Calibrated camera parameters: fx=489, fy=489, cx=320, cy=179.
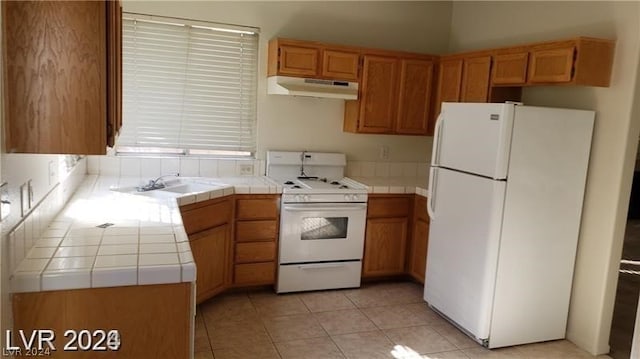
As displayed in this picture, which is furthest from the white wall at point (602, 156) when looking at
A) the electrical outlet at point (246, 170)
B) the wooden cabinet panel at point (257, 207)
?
the electrical outlet at point (246, 170)

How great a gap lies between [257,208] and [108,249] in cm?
199

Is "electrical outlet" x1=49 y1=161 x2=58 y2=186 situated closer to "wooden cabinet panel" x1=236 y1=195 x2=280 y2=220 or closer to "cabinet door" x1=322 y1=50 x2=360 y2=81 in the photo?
"wooden cabinet panel" x1=236 y1=195 x2=280 y2=220

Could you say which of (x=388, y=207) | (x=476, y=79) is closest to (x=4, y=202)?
(x=388, y=207)

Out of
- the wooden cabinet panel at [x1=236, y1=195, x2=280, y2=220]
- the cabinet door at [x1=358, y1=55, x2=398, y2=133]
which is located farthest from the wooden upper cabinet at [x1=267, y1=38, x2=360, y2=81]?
the wooden cabinet panel at [x1=236, y1=195, x2=280, y2=220]

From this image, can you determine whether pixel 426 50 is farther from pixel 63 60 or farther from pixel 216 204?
pixel 63 60

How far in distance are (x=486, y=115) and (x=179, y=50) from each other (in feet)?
8.18

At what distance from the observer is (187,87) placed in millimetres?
4137

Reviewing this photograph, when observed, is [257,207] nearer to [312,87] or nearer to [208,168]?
[208,168]

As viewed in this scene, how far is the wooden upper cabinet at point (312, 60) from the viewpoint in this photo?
4027mm

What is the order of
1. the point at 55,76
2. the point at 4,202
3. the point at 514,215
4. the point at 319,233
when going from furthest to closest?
the point at 319,233 → the point at 514,215 → the point at 55,76 → the point at 4,202

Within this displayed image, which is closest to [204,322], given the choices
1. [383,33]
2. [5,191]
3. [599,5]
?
[5,191]

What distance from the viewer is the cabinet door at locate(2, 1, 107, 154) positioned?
162cm

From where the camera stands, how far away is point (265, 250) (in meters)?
4.01

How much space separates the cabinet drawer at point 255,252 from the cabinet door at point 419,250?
1.27m
